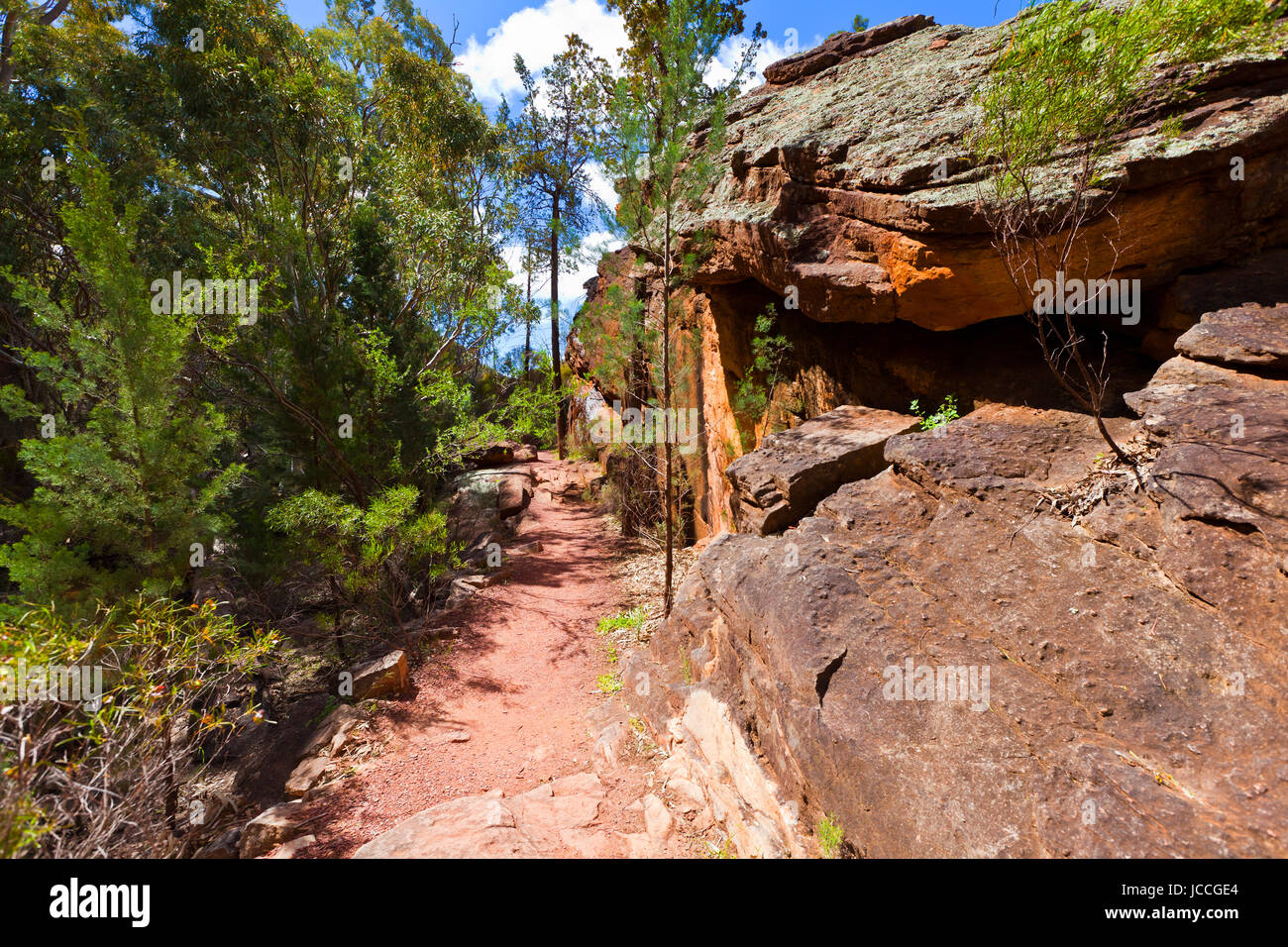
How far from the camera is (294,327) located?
8680mm

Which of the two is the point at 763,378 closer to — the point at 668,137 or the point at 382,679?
the point at 668,137

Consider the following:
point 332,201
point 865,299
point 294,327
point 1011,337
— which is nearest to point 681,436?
point 865,299

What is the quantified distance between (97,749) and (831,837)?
197 inches

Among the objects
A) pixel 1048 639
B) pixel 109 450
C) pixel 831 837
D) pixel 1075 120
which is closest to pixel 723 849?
pixel 831 837

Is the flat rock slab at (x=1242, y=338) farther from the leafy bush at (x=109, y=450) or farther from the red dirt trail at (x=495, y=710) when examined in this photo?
the leafy bush at (x=109, y=450)

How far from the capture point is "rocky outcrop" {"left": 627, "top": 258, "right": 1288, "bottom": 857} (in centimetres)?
260

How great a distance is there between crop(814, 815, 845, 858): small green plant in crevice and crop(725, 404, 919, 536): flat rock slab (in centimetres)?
315

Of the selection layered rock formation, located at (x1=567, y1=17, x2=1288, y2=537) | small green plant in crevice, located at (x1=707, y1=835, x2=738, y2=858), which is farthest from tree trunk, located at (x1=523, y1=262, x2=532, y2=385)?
small green plant in crevice, located at (x1=707, y1=835, x2=738, y2=858)

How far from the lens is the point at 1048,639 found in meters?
3.37

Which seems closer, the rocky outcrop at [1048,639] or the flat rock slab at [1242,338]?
the rocky outcrop at [1048,639]

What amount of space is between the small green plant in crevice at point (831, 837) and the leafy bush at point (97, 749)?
4241 millimetres

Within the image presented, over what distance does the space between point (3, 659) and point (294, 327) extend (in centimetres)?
749

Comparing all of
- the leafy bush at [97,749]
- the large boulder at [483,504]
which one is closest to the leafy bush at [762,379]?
the large boulder at [483,504]

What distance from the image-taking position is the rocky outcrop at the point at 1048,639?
260cm
